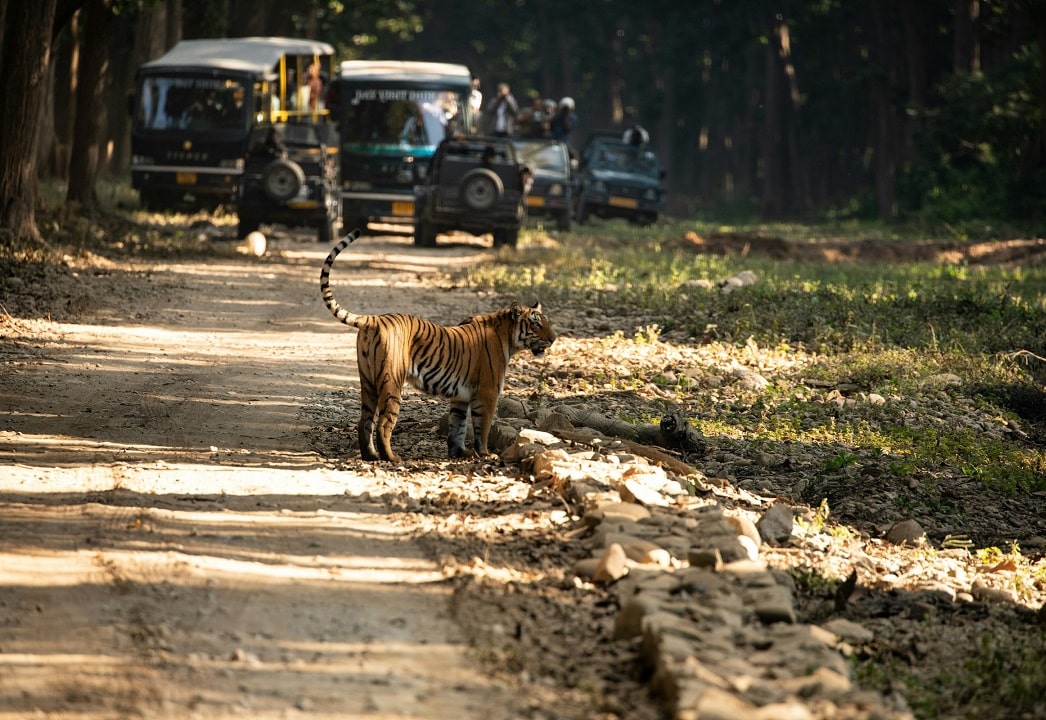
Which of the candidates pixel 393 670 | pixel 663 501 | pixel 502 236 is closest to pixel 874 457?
pixel 663 501

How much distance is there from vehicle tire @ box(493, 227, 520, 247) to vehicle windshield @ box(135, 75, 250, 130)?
18.4ft

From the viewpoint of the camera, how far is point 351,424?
10727mm

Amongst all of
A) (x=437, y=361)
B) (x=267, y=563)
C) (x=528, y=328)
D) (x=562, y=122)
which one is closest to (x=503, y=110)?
(x=562, y=122)

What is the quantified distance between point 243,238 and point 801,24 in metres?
32.6

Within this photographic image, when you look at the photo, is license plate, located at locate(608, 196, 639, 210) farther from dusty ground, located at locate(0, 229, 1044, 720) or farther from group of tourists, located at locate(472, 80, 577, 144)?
dusty ground, located at locate(0, 229, 1044, 720)

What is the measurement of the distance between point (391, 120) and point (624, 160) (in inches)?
401

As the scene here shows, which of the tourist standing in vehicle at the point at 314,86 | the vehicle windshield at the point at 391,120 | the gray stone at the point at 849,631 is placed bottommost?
the gray stone at the point at 849,631

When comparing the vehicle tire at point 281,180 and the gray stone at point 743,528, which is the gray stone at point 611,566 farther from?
the vehicle tire at point 281,180

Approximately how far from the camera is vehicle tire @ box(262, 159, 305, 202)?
78.6 feet

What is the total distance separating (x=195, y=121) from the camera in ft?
93.1

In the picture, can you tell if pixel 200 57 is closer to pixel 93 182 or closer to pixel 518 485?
pixel 93 182

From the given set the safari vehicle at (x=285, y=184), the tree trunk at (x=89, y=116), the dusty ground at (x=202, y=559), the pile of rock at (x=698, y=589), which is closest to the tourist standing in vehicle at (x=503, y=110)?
the safari vehicle at (x=285, y=184)

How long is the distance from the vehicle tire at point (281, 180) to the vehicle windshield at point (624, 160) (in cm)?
1393

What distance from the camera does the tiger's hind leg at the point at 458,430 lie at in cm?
970
